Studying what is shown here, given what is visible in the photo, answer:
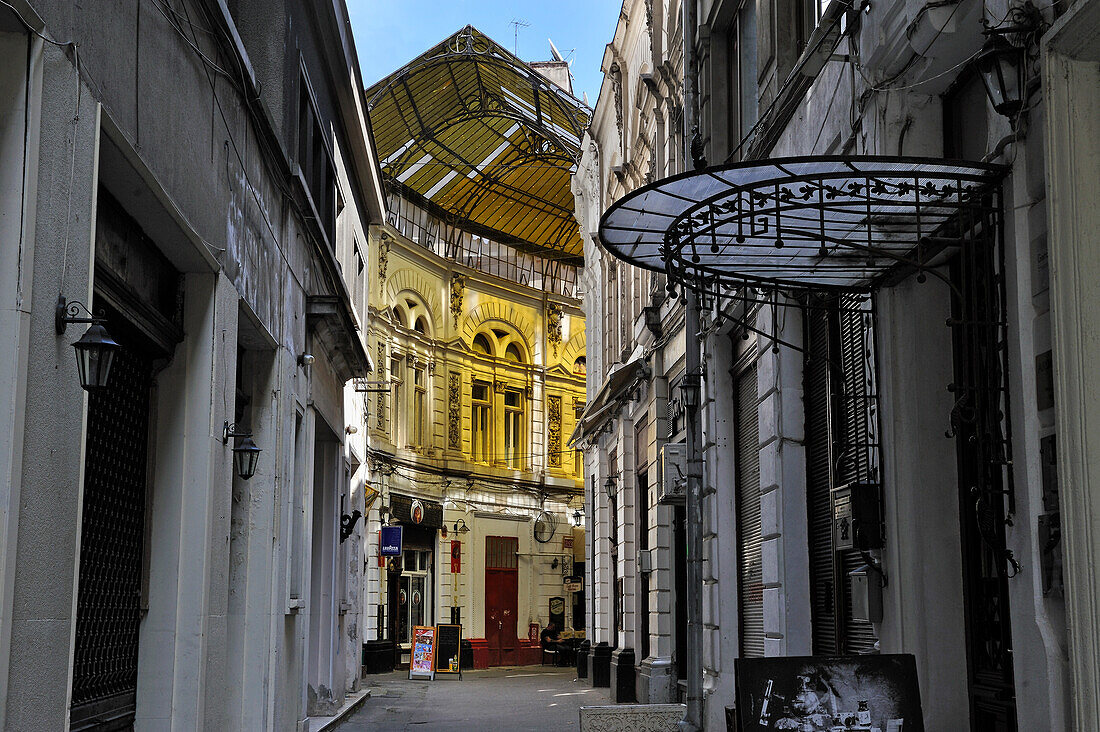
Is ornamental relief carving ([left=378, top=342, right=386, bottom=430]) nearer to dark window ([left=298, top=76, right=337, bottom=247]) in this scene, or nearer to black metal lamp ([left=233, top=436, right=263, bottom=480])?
dark window ([left=298, top=76, right=337, bottom=247])

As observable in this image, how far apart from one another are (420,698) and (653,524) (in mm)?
6504

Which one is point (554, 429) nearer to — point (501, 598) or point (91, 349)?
point (501, 598)

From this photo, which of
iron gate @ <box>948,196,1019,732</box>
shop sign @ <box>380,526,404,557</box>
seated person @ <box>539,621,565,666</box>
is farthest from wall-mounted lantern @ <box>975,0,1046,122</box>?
seated person @ <box>539,621,565,666</box>

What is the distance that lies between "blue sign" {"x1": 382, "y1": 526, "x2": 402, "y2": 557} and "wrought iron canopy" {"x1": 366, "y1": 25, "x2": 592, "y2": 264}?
33.0 ft

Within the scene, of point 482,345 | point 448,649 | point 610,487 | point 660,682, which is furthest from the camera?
point 482,345

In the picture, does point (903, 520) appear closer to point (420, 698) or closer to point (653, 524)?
point (653, 524)

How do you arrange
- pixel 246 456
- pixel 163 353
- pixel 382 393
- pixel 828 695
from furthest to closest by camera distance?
pixel 382 393 < pixel 246 456 < pixel 163 353 < pixel 828 695

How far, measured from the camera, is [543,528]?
39.6m

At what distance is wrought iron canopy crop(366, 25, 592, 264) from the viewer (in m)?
31.3

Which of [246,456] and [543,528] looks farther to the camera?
[543,528]

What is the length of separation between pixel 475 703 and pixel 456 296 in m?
17.1

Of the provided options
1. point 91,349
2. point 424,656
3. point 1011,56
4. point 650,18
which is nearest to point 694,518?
point 1011,56

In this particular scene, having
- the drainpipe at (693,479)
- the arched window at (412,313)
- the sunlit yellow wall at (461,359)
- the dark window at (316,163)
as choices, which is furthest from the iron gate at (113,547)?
the arched window at (412,313)

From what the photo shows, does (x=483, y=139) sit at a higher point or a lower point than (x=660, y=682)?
higher
